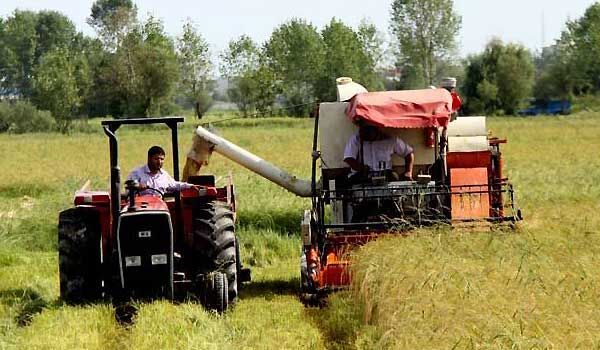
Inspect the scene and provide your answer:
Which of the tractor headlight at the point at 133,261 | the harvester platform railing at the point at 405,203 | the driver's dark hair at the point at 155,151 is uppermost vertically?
the driver's dark hair at the point at 155,151

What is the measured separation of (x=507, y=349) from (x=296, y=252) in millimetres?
9538

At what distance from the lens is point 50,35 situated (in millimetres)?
129750

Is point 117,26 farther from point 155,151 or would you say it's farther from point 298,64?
point 155,151

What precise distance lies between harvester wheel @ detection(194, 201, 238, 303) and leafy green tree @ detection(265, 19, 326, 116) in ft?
211

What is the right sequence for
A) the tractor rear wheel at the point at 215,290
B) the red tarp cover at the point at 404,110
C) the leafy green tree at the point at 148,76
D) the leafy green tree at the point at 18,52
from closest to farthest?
the tractor rear wheel at the point at 215,290 → the red tarp cover at the point at 404,110 → the leafy green tree at the point at 148,76 → the leafy green tree at the point at 18,52

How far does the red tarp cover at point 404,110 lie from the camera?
40.8 feet

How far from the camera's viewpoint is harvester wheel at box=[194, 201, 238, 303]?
10.4m

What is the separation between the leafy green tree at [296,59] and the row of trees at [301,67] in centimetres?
8

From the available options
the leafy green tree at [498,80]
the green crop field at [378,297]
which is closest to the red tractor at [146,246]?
the green crop field at [378,297]

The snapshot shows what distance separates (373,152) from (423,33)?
70.1 metres

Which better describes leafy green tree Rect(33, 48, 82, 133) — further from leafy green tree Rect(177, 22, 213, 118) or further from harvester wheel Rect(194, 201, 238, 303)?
harvester wheel Rect(194, 201, 238, 303)

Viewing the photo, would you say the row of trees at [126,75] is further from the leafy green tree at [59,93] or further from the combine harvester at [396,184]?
the combine harvester at [396,184]

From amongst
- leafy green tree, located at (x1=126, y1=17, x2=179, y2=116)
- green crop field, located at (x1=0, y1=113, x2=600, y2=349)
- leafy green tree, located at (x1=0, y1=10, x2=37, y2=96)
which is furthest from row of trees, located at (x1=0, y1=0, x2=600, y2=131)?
green crop field, located at (x1=0, y1=113, x2=600, y2=349)

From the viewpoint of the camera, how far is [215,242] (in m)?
10.4
